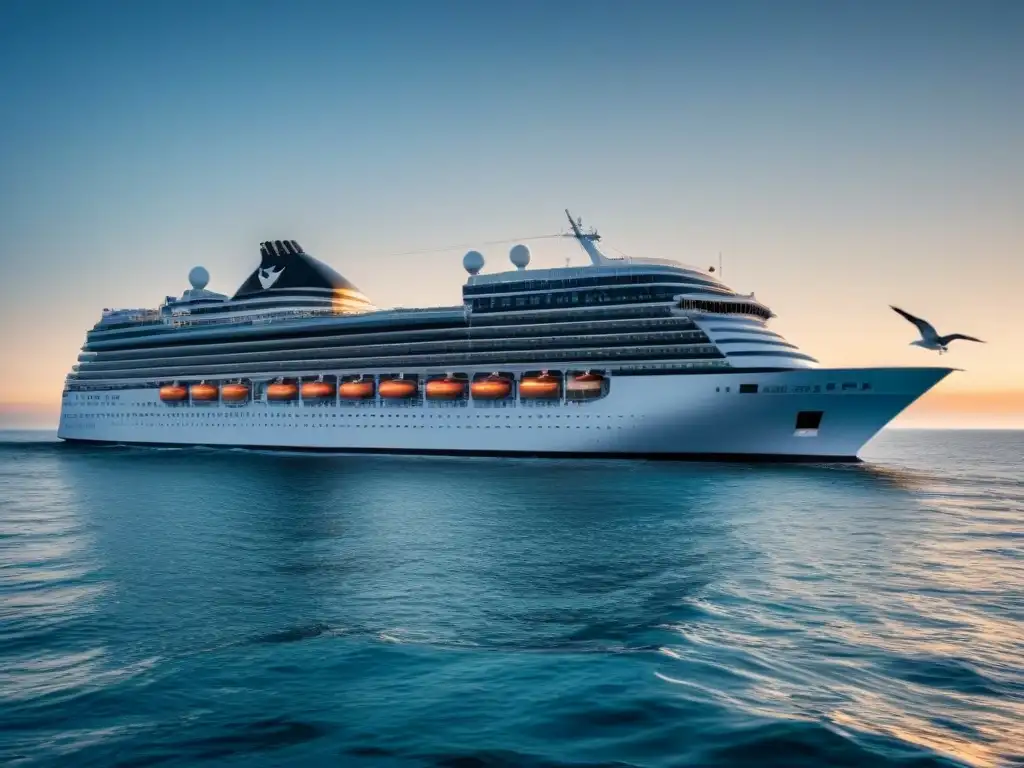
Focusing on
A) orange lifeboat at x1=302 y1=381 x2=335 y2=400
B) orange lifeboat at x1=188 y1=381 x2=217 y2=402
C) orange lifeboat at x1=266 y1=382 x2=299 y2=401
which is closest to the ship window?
orange lifeboat at x1=302 y1=381 x2=335 y2=400

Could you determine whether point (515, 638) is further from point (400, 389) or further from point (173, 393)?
point (173, 393)

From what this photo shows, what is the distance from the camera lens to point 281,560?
2230cm

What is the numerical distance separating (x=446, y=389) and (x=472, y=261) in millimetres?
15105

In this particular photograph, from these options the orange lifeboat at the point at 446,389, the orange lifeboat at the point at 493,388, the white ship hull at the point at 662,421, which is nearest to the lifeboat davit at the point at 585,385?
the white ship hull at the point at 662,421

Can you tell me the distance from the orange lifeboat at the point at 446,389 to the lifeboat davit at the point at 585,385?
1006cm

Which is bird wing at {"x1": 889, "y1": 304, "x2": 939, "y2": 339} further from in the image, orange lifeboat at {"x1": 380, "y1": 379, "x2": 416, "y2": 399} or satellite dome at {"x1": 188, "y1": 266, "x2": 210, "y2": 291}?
satellite dome at {"x1": 188, "y1": 266, "x2": 210, "y2": 291}

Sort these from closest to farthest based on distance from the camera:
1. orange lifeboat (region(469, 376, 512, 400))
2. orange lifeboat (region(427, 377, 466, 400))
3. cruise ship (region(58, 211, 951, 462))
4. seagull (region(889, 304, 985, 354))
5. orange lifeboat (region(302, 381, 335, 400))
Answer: seagull (region(889, 304, 985, 354)) < cruise ship (region(58, 211, 951, 462)) < orange lifeboat (region(469, 376, 512, 400)) < orange lifeboat (region(427, 377, 466, 400)) < orange lifeboat (region(302, 381, 335, 400))

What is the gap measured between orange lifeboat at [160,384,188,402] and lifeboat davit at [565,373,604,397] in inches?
1876

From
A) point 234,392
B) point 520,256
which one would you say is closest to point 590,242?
point 520,256

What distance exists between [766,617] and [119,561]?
58.9 feet

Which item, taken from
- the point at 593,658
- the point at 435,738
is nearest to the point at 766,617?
the point at 593,658

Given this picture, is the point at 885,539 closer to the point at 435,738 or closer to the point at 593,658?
the point at 593,658

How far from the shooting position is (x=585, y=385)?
2320 inches

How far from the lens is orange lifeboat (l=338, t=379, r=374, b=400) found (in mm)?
70250
